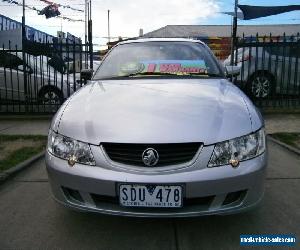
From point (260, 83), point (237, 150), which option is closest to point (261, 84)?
point (260, 83)

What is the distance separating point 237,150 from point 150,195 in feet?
2.27

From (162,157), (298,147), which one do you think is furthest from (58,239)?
(298,147)

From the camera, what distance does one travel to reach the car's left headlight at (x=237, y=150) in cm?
297

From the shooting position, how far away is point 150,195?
289 centimetres

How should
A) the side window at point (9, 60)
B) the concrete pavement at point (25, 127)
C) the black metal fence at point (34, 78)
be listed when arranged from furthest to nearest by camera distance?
the side window at point (9, 60), the black metal fence at point (34, 78), the concrete pavement at point (25, 127)

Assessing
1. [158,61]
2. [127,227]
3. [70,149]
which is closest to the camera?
[70,149]

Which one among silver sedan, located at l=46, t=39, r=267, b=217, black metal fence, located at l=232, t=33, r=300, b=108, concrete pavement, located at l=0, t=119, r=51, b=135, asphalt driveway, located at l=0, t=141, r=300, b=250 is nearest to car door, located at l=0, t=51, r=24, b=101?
concrete pavement, located at l=0, t=119, r=51, b=135

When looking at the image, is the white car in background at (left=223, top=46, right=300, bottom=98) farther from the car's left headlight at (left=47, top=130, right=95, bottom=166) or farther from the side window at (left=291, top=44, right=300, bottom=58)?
the car's left headlight at (left=47, top=130, right=95, bottom=166)

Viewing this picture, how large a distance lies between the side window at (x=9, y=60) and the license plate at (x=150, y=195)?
24.6 ft

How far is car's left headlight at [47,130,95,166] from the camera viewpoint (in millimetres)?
3047

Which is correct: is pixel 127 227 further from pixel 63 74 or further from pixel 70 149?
pixel 63 74

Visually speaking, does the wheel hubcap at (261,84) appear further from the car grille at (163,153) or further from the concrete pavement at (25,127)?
the car grille at (163,153)

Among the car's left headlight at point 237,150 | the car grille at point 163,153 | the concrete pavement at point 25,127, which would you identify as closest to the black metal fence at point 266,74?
the concrete pavement at point 25,127

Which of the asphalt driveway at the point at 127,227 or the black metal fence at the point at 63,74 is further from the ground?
the black metal fence at the point at 63,74
